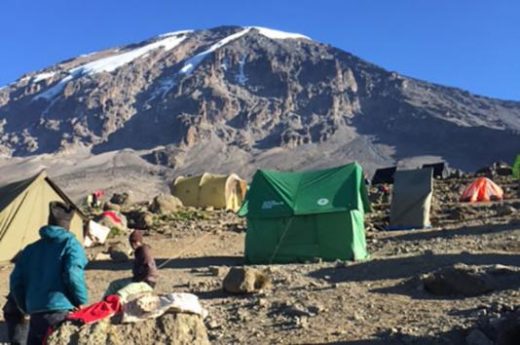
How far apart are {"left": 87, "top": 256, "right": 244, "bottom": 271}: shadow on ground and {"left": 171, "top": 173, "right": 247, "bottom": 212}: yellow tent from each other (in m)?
14.0

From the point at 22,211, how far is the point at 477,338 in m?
11.8

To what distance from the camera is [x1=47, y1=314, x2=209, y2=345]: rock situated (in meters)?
5.38

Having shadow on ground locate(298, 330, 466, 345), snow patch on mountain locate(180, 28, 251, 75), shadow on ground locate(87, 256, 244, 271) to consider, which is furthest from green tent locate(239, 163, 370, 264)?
snow patch on mountain locate(180, 28, 251, 75)

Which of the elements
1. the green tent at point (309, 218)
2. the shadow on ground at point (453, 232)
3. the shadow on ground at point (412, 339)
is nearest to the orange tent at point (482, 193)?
the shadow on ground at point (453, 232)

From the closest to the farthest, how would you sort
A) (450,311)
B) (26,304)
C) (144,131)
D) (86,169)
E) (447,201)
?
1. (26,304)
2. (450,311)
3. (447,201)
4. (86,169)
5. (144,131)

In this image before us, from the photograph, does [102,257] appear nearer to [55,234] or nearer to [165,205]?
[55,234]

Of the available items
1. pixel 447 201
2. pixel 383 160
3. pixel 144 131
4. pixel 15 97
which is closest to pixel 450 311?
pixel 447 201

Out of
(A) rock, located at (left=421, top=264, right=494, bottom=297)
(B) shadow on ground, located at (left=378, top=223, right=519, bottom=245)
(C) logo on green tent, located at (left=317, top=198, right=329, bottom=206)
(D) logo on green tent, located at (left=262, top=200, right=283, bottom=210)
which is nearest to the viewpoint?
(A) rock, located at (left=421, top=264, right=494, bottom=297)

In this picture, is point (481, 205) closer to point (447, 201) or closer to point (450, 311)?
point (447, 201)

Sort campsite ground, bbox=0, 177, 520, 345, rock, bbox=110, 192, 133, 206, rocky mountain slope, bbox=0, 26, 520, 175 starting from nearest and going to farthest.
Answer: campsite ground, bbox=0, 177, 520, 345 → rock, bbox=110, 192, 133, 206 → rocky mountain slope, bbox=0, 26, 520, 175

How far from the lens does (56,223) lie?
5.43 meters

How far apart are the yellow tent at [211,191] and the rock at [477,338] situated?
73.8 ft

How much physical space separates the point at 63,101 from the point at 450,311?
167 meters

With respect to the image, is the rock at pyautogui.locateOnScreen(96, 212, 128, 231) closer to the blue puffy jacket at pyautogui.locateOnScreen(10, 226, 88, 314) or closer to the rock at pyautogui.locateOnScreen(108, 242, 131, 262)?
the rock at pyautogui.locateOnScreen(108, 242, 131, 262)
